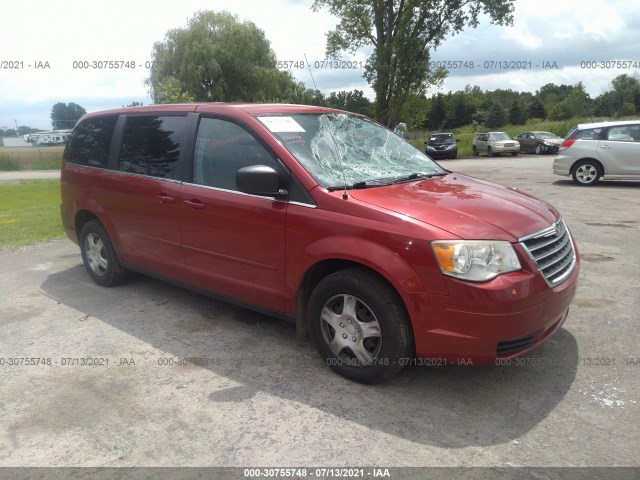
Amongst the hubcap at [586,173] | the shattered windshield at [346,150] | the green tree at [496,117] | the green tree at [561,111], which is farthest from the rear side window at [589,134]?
the green tree at [561,111]

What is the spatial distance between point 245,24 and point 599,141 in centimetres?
2448

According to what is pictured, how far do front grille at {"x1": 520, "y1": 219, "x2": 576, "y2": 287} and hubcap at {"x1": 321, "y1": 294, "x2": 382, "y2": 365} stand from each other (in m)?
1.04

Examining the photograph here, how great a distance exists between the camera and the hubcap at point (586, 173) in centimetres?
1243

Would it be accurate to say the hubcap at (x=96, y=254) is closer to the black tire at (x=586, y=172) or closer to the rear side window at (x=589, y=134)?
the black tire at (x=586, y=172)

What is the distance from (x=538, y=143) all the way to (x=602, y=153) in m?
17.5

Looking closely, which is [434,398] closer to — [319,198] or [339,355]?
[339,355]

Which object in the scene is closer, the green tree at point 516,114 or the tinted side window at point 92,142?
the tinted side window at point 92,142

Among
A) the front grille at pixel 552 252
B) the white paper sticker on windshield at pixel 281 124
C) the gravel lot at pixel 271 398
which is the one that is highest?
the white paper sticker on windshield at pixel 281 124

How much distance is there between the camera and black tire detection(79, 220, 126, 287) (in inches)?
207

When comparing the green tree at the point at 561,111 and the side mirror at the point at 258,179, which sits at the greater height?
the green tree at the point at 561,111

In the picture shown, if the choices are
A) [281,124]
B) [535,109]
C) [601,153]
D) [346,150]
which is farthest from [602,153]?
[535,109]

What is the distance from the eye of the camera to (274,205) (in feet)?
11.8

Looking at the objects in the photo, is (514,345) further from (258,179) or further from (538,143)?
(538,143)

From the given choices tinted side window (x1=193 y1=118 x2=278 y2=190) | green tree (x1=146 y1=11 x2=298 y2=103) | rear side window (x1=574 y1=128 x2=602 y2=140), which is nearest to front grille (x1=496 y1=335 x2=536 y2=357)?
tinted side window (x1=193 y1=118 x2=278 y2=190)
